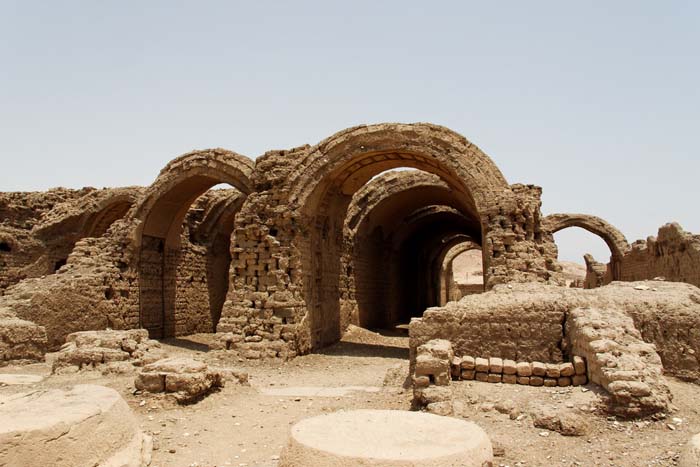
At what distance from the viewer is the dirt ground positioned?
15.9 ft

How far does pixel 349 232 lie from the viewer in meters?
15.4

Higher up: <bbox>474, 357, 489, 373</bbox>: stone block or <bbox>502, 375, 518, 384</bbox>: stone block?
<bbox>474, 357, 489, 373</bbox>: stone block

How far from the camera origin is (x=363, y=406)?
6852 millimetres

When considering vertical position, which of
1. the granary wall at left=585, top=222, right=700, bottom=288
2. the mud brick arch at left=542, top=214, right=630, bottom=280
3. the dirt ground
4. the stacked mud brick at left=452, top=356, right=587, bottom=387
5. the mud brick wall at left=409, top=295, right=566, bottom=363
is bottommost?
the dirt ground

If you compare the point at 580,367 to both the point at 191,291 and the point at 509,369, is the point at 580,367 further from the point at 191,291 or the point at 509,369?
the point at 191,291

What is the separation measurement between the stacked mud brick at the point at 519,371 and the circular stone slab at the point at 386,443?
2.58m

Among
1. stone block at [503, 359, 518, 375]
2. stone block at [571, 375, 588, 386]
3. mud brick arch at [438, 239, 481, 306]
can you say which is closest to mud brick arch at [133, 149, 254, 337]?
stone block at [503, 359, 518, 375]

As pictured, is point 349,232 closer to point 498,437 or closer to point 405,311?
point 405,311

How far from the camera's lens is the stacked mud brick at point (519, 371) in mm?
6289

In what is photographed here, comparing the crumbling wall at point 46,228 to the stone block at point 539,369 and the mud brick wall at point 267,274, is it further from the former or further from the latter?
the stone block at point 539,369

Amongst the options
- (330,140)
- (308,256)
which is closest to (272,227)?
(308,256)

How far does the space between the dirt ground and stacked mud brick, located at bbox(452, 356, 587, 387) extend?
0.51ft

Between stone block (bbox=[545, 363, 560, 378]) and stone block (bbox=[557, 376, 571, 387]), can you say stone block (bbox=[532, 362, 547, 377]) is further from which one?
stone block (bbox=[557, 376, 571, 387])

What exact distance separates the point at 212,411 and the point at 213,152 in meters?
7.48
